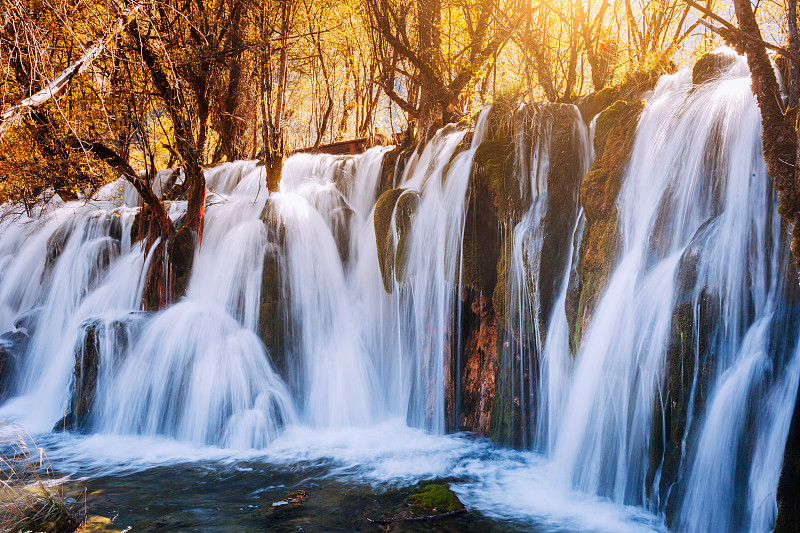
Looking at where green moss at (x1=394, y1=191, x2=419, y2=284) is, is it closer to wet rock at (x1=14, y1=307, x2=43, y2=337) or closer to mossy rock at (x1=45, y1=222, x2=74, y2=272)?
wet rock at (x1=14, y1=307, x2=43, y2=337)

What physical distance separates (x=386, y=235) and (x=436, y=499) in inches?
178

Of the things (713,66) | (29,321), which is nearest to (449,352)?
(713,66)

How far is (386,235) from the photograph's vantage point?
8.77 meters

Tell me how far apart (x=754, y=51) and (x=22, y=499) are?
649 cm

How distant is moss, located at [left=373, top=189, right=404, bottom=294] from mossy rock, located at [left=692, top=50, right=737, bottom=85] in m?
4.48

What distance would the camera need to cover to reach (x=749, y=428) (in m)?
4.05

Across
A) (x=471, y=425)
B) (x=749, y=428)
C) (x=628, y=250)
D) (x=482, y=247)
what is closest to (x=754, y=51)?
(x=628, y=250)

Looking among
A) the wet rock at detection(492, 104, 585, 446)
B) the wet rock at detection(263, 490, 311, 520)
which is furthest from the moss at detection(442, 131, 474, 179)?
the wet rock at detection(263, 490, 311, 520)

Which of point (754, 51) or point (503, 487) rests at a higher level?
point (754, 51)

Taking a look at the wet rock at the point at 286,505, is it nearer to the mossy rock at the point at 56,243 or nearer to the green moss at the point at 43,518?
the green moss at the point at 43,518

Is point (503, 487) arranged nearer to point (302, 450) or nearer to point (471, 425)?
point (471, 425)

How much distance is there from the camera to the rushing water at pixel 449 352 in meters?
4.43

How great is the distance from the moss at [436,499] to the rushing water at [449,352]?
0.74ft

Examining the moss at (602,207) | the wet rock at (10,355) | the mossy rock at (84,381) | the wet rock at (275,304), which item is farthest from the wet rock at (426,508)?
the wet rock at (10,355)
